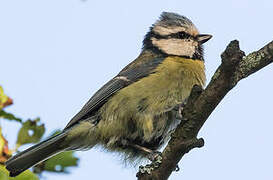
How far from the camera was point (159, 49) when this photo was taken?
516 cm

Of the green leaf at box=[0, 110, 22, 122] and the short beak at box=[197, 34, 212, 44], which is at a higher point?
the short beak at box=[197, 34, 212, 44]

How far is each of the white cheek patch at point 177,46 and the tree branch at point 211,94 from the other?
1904 millimetres

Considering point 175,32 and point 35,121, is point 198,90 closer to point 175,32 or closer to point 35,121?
point 35,121

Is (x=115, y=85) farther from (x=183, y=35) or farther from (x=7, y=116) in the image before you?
(x=7, y=116)

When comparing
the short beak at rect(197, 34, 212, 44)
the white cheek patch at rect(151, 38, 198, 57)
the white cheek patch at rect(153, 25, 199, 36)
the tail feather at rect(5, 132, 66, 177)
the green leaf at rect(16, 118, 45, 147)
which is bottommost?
the tail feather at rect(5, 132, 66, 177)

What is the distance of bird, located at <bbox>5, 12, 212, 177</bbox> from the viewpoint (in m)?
4.14

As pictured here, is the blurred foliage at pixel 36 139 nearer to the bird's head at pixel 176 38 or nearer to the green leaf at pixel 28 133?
the green leaf at pixel 28 133

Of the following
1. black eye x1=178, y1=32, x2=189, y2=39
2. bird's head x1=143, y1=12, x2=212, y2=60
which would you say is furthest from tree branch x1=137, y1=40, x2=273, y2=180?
black eye x1=178, y1=32, x2=189, y2=39

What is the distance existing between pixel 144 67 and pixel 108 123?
2.52ft

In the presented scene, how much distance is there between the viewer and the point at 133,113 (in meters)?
4.16

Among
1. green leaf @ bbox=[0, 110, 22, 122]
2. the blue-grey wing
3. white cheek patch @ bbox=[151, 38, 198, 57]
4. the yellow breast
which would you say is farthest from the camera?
white cheek patch @ bbox=[151, 38, 198, 57]

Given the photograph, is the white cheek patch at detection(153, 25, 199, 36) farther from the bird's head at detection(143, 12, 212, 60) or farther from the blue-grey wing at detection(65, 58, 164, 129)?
the blue-grey wing at detection(65, 58, 164, 129)

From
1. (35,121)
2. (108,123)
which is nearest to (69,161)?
(35,121)

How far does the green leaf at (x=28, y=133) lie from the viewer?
328 centimetres
